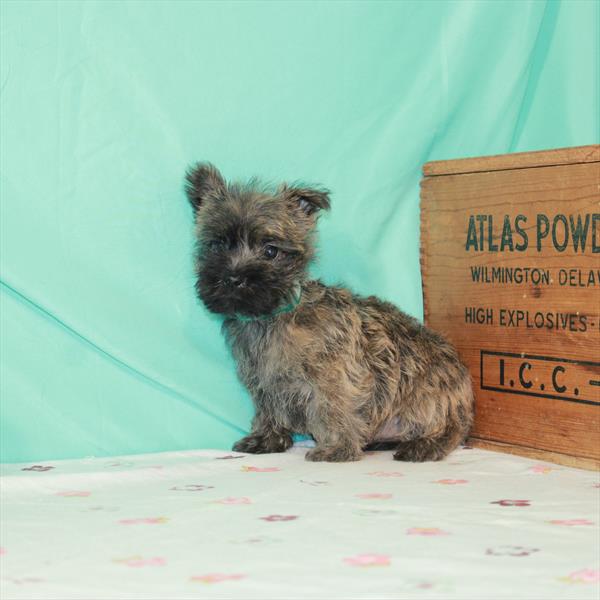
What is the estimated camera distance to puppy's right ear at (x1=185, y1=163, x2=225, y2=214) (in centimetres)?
279

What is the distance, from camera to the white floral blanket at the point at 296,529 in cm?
176

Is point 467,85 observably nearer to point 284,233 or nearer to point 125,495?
point 284,233

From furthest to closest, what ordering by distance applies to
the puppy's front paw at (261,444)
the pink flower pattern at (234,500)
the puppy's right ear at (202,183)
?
1. the puppy's front paw at (261,444)
2. the puppy's right ear at (202,183)
3. the pink flower pattern at (234,500)

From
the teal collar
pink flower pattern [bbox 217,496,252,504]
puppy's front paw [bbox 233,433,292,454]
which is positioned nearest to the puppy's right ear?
the teal collar

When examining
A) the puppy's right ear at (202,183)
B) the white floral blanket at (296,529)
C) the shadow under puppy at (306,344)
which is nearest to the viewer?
the white floral blanket at (296,529)

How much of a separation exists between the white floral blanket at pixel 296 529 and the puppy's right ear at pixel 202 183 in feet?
2.44

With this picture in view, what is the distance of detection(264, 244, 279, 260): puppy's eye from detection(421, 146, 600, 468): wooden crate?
0.69 metres

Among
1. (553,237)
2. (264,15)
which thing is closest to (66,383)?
(264,15)

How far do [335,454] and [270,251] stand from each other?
594mm

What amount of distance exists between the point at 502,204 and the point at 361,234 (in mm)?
479

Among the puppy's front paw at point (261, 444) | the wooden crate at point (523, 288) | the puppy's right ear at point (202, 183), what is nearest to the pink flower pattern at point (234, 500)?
the puppy's front paw at point (261, 444)

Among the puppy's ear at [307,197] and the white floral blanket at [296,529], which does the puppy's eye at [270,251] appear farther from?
the white floral blanket at [296,529]

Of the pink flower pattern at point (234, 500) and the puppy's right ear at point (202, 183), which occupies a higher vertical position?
the puppy's right ear at point (202, 183)

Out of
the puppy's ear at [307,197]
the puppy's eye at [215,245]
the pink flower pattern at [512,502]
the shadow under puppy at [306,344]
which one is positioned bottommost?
the pink flower pattern at [512,502]
